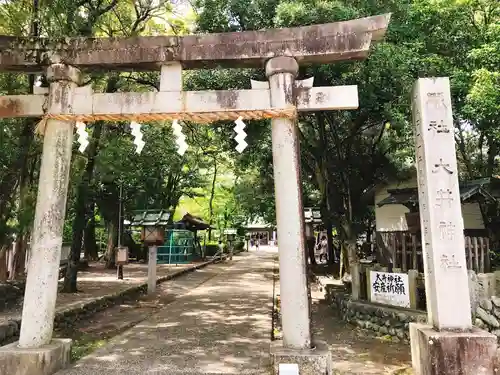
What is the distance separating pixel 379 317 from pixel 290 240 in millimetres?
5456

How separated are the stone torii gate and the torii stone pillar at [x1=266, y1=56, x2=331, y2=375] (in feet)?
0.04

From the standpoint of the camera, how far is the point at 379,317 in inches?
372

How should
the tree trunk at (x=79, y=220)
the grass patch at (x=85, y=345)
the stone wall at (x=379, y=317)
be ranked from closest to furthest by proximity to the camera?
the grass patch at (x=85, y=345) → the stone wall at (x=379, y=317) → the tree trunk at (x=79, y=220)

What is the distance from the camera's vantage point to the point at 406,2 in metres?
10.5

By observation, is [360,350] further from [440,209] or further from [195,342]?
[440,209]

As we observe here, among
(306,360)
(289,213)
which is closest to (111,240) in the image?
(289,213)

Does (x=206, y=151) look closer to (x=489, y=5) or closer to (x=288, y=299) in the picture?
(x=489, y=5)

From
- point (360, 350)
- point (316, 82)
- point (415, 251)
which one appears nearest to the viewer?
point (360, 350)

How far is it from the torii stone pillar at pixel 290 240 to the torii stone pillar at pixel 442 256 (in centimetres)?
156

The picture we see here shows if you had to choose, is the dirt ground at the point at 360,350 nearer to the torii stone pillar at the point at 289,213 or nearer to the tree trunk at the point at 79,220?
Result: the torii stone pillar at the point at 289,213

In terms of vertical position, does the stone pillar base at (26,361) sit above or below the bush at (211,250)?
below

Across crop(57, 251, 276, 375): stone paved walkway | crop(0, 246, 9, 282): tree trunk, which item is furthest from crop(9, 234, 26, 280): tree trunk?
crop(57, 251, 276, 375): stone paved walkway

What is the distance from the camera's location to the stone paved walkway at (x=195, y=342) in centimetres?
582

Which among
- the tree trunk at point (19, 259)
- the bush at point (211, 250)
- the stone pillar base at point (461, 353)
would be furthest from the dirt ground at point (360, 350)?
the bush at point (211, 250)
